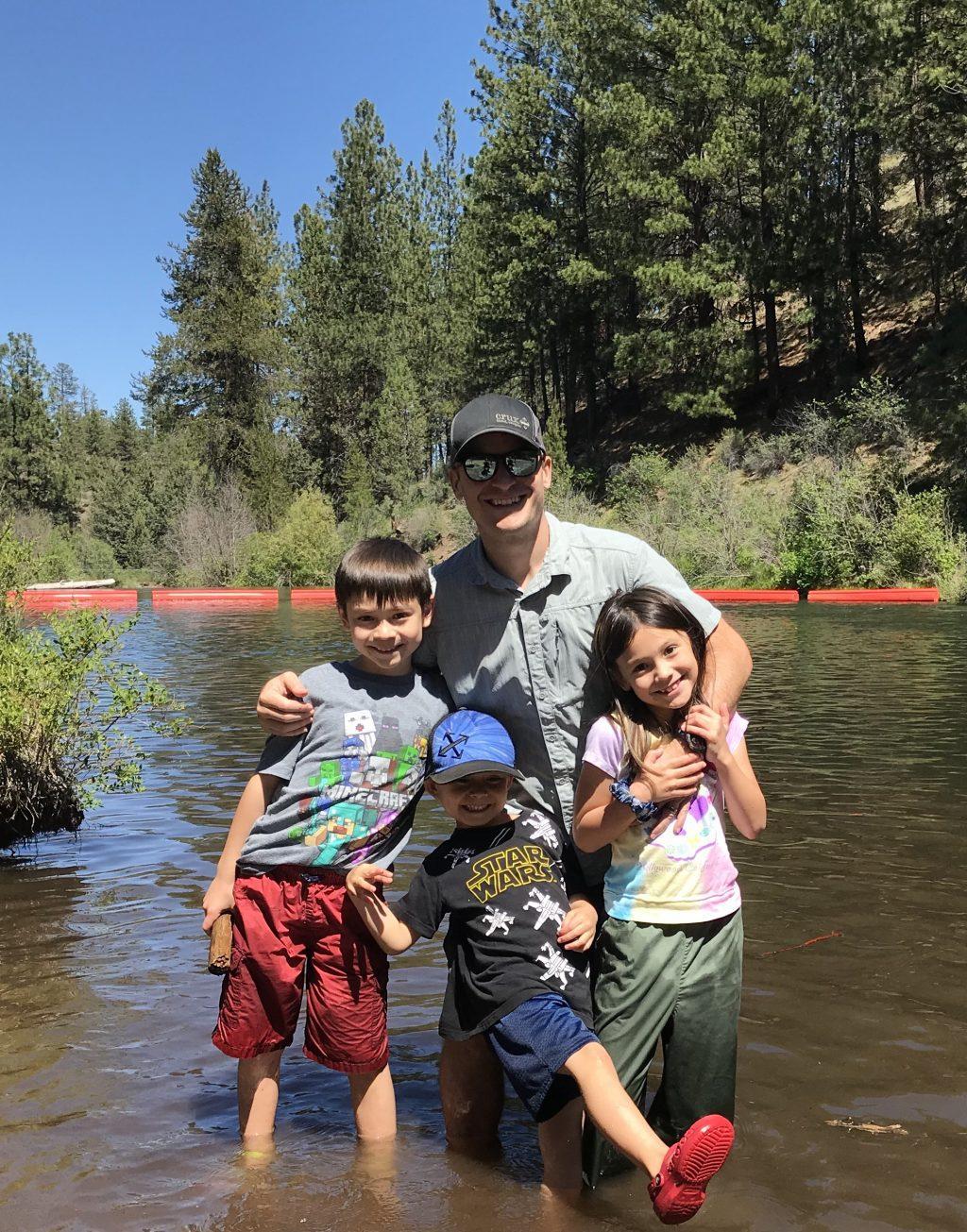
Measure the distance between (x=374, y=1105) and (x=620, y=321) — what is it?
4267 centimetres

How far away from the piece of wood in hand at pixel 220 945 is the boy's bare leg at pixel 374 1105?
1.80ft

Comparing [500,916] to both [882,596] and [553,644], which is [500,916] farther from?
[882,596]

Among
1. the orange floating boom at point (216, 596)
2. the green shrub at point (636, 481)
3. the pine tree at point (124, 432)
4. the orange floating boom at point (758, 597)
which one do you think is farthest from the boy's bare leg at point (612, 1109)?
the pine tree at point (124, 432)

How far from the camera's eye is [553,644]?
316cm

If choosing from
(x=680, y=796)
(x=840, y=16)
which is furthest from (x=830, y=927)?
(x=840, y=16)

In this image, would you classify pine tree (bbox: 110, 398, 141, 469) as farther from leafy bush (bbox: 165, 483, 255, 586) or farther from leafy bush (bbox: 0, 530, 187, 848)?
leafy bush (bbox: 0, 530, 187, 848)

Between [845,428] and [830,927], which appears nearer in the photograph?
[830,927]

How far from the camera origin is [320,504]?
43.3 meters

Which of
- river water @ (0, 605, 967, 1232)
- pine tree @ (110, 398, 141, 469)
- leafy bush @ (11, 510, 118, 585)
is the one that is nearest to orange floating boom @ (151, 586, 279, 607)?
leafy bush @ (11, 510, 118, 585)

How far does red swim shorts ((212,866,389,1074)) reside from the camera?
324 cm

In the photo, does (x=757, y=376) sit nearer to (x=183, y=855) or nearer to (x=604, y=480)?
(x=604, y=480)

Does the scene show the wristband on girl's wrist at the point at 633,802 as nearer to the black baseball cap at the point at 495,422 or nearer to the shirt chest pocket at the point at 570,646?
the shirt chest pocket at the point at 570,646

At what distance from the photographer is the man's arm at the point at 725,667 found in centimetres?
299

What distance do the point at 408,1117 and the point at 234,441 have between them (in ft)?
178
